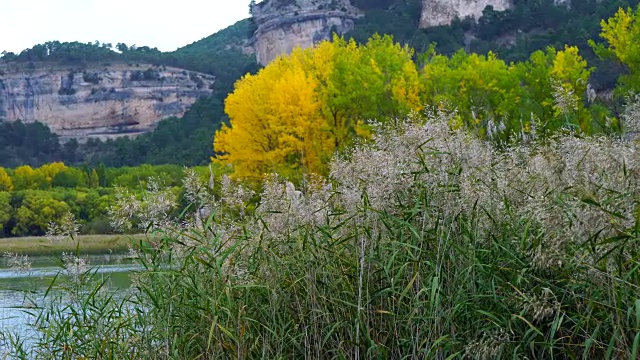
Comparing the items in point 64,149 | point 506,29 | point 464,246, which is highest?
point 464,246

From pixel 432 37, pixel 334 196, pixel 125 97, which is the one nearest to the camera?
pixel 334 196

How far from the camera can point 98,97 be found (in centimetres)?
15588

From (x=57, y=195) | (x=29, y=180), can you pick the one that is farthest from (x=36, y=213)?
(x=29, y=180)

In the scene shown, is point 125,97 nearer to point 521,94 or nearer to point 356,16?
point 356,16

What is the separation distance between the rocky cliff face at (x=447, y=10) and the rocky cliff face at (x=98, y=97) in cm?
4830

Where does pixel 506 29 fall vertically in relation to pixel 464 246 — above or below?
below

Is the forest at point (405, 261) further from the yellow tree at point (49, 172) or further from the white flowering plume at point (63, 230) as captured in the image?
the yellow tree at point (49, 172)

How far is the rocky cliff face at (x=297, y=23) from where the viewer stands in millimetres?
131000

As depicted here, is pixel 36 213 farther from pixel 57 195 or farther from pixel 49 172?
pixel 49 172

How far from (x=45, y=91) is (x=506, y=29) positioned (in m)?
92.7

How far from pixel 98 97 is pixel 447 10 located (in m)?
68.5

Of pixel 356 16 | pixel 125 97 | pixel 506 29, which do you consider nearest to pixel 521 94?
A: pixel 506 29

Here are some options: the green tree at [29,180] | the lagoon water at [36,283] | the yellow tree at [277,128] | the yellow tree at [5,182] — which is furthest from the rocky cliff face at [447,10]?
the lagoon water at [36,283]

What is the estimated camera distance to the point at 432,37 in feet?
301
